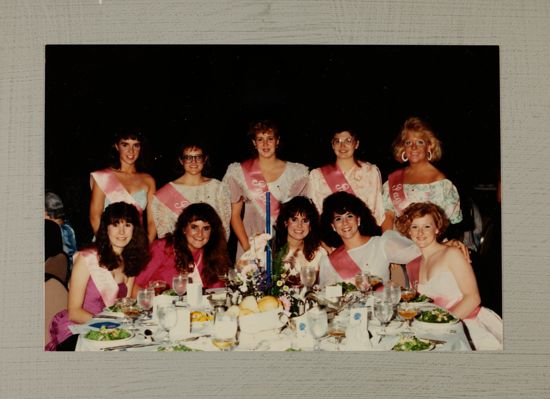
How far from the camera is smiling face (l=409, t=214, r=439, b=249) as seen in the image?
268cm

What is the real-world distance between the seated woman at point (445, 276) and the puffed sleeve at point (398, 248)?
25 mm

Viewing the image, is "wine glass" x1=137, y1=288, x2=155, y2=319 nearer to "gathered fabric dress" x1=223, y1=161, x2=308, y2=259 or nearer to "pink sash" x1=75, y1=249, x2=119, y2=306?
"pink sash" x1=75, y1=249, x2=119, y2=306

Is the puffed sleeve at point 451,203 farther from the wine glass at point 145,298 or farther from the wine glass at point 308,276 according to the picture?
the wine glass at point 145,298

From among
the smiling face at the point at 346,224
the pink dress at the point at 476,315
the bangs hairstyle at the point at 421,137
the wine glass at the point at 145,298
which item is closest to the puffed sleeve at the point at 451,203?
the bangs hairstyle at the point at 421,137

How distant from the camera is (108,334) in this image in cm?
235

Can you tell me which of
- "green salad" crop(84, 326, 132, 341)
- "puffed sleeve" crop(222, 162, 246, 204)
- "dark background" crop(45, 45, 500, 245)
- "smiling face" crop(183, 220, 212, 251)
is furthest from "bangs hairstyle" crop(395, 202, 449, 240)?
"green salad" crop(84, 326, 132, 341)

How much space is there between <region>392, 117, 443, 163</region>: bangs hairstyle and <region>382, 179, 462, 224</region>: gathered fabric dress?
0.11 metres

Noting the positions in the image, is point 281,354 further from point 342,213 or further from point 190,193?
point 190,193

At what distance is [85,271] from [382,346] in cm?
122

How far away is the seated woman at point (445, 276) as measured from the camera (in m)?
2.64

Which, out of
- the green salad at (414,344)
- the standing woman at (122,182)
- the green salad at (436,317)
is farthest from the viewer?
the standing woman at (122,182)

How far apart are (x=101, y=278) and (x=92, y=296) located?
80 millimetres

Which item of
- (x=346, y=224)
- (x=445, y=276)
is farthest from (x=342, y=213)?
(x=445, y=276)

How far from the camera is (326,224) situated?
8.86 feet
